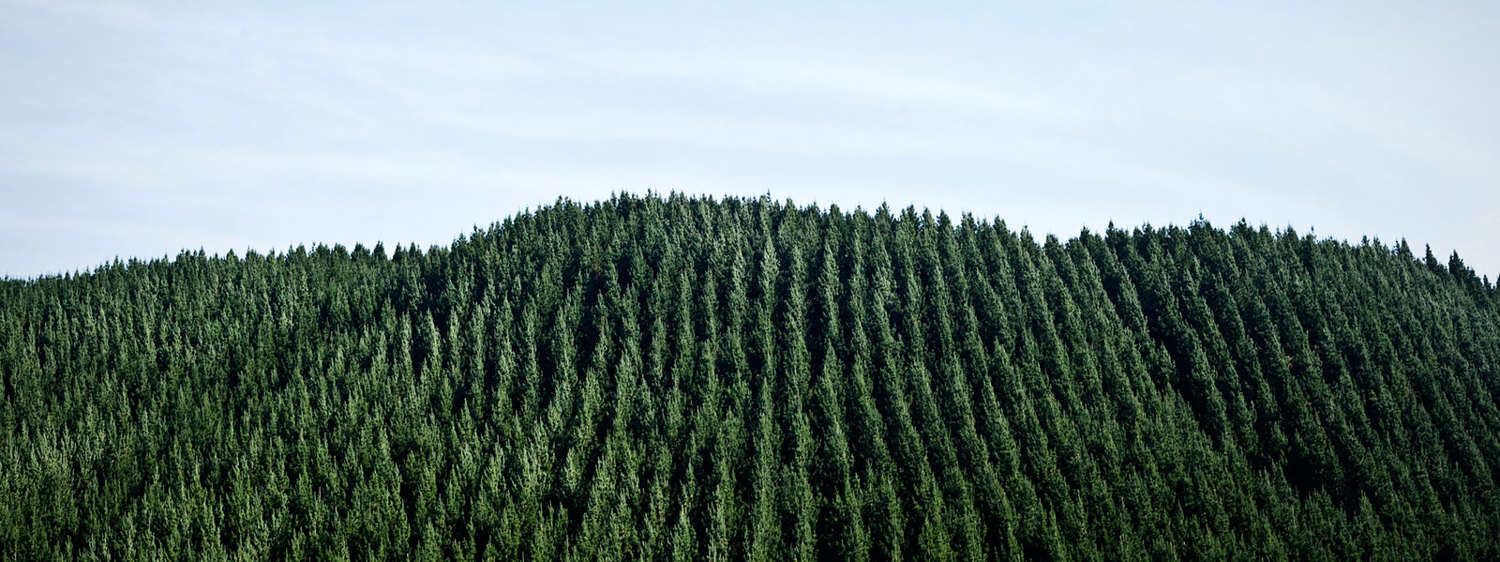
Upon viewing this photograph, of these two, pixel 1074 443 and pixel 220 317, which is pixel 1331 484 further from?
pixel 220 317

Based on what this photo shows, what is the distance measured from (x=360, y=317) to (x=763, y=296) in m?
18.6

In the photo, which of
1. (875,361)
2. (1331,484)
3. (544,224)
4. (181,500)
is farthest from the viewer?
(544,224)

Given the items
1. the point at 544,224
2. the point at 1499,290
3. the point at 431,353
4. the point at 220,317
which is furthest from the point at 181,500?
the point at 1499,290

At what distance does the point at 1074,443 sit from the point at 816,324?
43.3 ft

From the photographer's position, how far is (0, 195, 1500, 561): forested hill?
32.6m

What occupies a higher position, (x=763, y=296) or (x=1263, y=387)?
(x=763, y=296)

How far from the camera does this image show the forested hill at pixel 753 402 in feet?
107

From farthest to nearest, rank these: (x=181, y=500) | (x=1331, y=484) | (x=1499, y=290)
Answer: (x=1499, y=290), (x=1331, y=484), (x=181, y=500)

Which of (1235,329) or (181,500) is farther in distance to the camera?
(1235,329)

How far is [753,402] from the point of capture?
129 feet

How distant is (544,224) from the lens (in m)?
57.4

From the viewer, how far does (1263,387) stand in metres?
42.5

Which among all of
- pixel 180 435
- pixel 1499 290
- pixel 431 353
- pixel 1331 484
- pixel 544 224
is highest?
pixel 544 224

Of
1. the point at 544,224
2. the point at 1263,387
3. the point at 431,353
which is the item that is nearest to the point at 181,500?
the point at 431,353
